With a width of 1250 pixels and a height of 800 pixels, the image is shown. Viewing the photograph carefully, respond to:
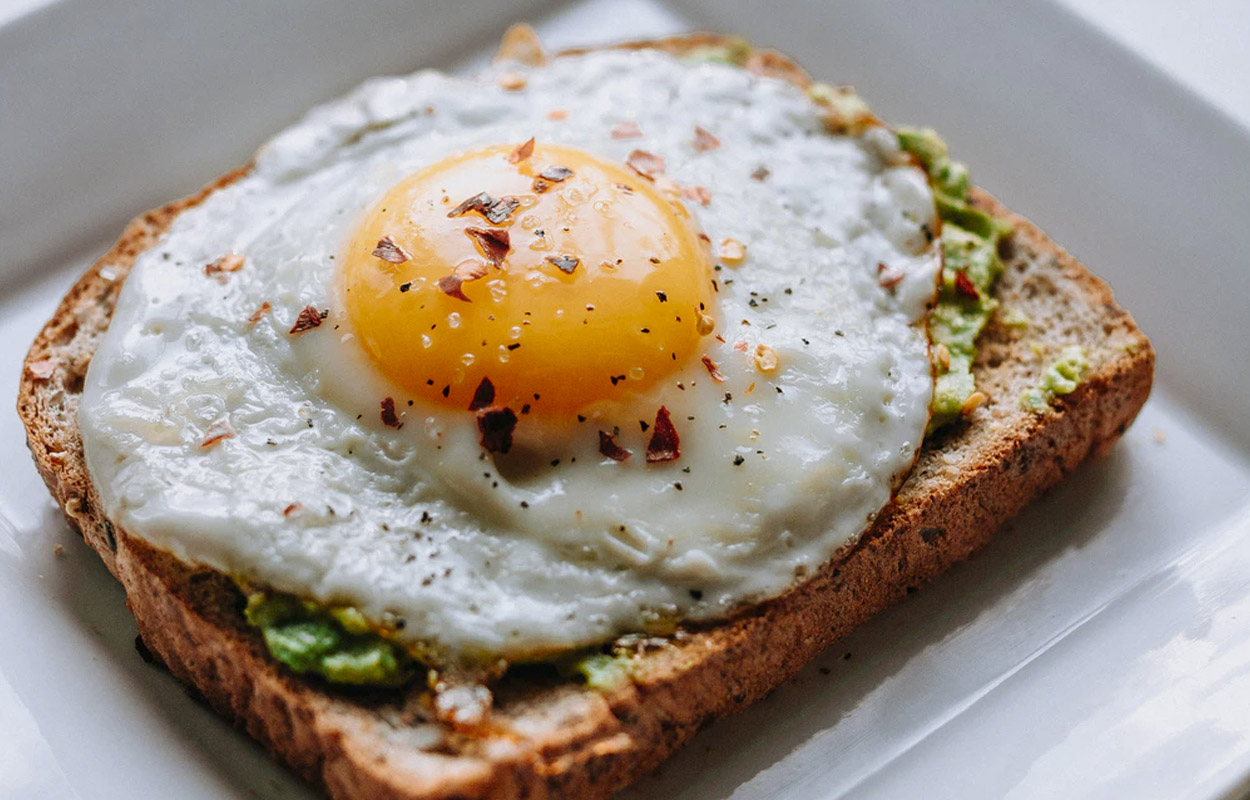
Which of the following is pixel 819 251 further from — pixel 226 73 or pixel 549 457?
pixel 226 73

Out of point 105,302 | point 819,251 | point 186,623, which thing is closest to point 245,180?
point 105,302

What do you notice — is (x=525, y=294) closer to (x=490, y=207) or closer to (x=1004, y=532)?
(x=490, y=207)

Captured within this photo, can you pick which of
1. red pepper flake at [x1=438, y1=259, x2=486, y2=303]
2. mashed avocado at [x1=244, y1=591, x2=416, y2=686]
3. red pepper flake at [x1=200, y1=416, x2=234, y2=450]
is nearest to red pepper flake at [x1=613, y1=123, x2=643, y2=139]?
red pepper flake at [x1=438, y1=259, x2=486, y2=303]

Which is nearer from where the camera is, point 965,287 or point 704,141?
point 965,287

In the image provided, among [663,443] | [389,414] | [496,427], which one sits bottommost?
[389,414]

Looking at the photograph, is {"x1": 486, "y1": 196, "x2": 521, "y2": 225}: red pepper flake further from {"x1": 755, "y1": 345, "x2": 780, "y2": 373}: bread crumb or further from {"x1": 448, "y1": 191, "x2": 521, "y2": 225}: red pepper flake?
{"x1": 755, "y1": 345, "x2": 780, "y2": 373}: bread crumb

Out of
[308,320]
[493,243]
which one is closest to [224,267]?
[308,320]
